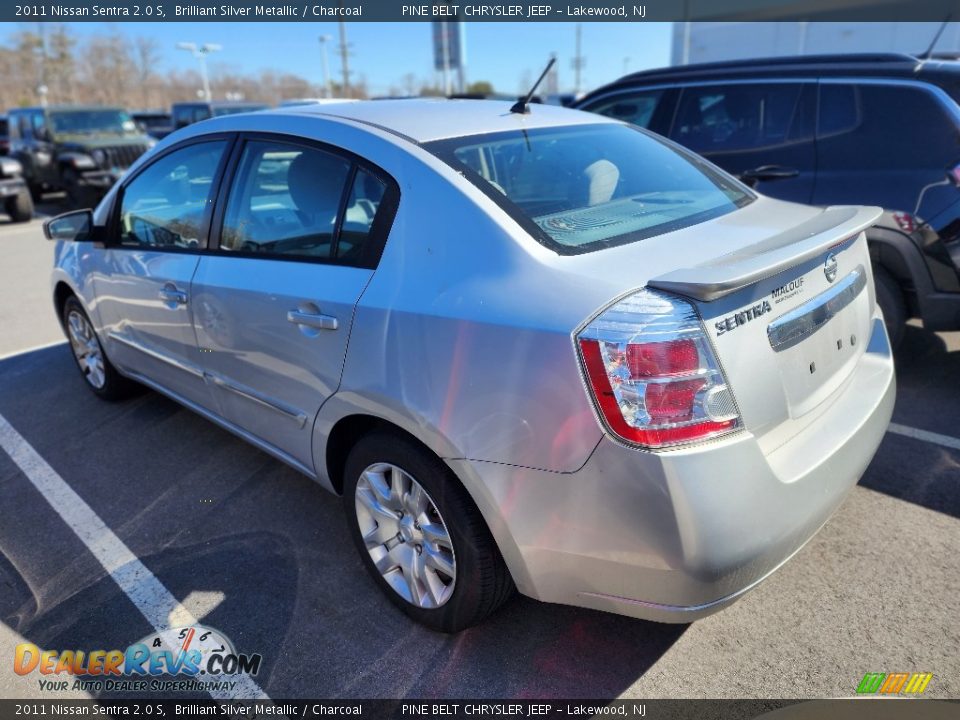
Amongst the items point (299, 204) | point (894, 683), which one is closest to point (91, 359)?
point (299, 204)

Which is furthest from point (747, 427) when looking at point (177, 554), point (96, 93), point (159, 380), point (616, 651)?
point (96, 93)

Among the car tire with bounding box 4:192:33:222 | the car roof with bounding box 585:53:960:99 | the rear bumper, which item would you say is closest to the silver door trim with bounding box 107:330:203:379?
the rear bumper

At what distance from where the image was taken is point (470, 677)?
2.17 metres

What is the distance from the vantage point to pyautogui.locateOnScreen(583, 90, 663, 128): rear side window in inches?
210

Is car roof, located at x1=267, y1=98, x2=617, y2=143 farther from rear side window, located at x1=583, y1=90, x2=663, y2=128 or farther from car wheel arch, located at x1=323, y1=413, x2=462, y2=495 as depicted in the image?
rear side window, located at x1=583, y1=90, x2=663, y2=128

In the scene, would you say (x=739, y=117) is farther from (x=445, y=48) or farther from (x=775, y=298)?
(x=445, y=48)

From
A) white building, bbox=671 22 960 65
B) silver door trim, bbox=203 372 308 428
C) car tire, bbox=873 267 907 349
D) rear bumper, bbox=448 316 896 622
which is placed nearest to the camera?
rear bumper, bbox=448 316 896 622

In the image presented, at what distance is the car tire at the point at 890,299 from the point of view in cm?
407

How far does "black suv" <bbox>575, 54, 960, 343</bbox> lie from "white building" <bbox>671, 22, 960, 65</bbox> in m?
29.4

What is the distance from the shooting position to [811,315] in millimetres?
2031

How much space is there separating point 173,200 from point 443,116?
1.54 metres

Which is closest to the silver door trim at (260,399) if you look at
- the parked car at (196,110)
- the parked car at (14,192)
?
the parked car at (14,192)

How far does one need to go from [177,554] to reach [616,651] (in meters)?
1.80

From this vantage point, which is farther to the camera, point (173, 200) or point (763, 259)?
point (173, 200)
